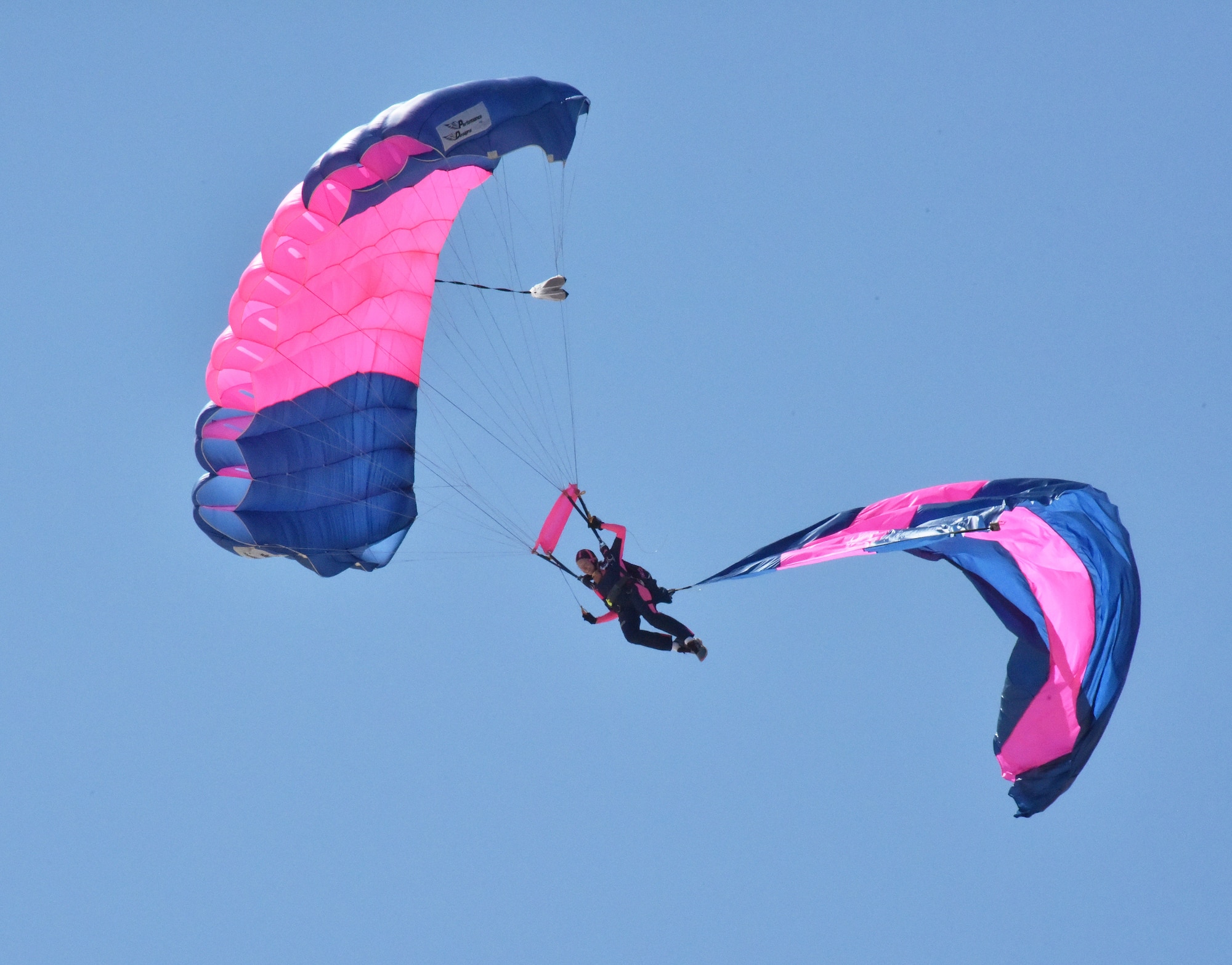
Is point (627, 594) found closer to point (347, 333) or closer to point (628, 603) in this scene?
point (628, 603)

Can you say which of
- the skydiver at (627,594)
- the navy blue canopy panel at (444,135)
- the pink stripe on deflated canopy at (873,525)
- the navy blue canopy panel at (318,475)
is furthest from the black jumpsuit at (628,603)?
the navy blue canopy panel at (444,135)

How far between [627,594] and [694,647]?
67cm

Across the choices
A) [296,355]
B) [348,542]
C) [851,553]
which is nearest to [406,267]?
[296,355]

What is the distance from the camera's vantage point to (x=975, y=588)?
48.6 ft

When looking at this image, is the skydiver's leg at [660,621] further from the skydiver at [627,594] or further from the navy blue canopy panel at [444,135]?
the navy blue canopy panel at [444,135]

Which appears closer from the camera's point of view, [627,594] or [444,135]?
[444,135]

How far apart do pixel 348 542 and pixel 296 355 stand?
5.72 ft

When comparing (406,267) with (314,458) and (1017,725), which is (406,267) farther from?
(1017,725)

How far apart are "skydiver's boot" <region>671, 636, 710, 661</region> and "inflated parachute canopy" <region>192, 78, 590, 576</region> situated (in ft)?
9.50

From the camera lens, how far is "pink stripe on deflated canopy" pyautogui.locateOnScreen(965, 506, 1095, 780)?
45.7 feet

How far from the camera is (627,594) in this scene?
14141mm

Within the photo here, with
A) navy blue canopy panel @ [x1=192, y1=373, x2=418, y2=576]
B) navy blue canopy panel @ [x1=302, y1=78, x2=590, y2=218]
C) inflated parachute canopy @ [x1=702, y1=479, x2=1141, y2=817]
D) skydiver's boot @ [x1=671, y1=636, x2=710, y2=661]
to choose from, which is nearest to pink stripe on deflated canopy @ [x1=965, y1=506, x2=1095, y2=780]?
inflated parachute canopy @ [x1=702, y1=479, x2=1141, y2=817]

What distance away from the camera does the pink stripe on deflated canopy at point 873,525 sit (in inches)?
541

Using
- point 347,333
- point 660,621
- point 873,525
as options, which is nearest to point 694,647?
point 660,621
